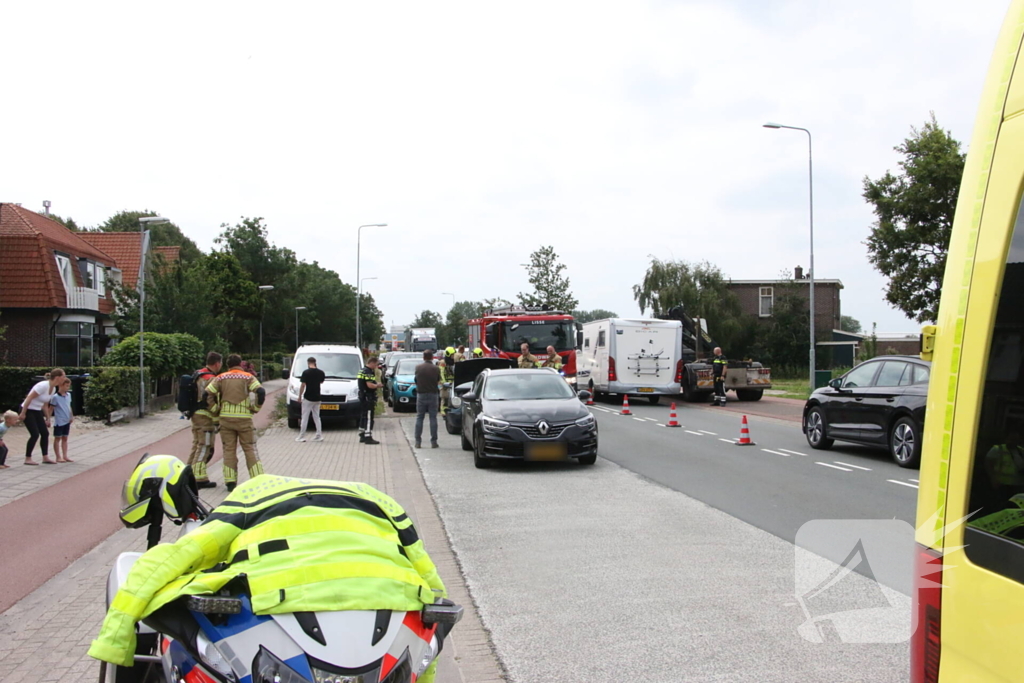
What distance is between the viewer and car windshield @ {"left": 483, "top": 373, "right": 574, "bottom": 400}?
1373 cm

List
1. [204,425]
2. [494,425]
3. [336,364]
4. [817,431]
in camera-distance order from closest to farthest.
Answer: [204,425], [494,425], [817,431], [336,364]

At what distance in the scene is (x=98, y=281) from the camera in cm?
3884

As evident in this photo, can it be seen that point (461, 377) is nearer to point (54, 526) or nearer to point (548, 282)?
point (54, 526)

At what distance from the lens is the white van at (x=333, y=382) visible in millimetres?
20203

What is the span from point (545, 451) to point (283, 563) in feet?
32.6

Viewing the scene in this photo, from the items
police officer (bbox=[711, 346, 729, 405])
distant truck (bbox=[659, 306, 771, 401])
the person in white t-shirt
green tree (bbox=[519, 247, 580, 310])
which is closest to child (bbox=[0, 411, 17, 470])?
the person in white t-shirt

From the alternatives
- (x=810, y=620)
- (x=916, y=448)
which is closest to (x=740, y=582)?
(x=810, y=620)

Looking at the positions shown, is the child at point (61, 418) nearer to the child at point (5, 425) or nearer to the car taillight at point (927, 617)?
the child at point (5, 425)

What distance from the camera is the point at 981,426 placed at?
2.15 m

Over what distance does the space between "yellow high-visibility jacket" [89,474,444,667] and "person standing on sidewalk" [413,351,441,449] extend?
12.7m

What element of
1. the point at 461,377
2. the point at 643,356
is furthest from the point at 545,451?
the point at 643,356

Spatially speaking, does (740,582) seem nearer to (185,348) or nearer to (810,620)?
(810,620)

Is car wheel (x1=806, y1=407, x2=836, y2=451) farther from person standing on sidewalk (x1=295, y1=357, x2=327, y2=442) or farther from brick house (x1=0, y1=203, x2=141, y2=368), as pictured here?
brick house (x1=0, y1=203, x2=141, y2=368)

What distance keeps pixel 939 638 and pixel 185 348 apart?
27976 millimetres
